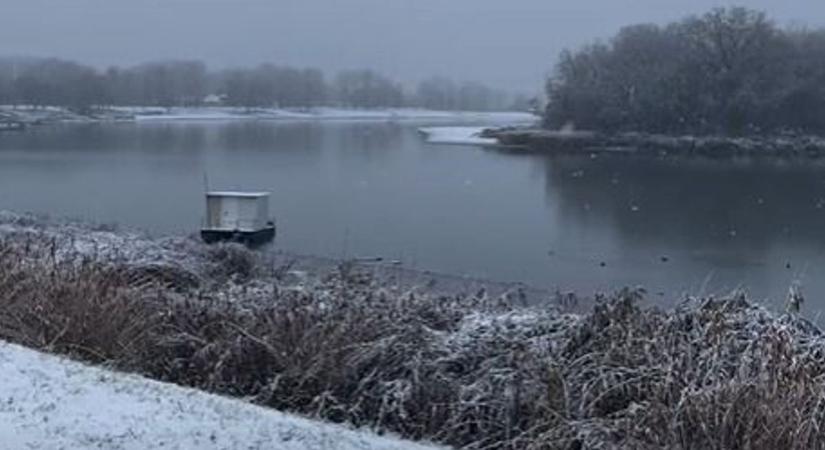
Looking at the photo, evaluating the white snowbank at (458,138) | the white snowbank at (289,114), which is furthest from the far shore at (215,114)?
the white snowbank at (458,138)

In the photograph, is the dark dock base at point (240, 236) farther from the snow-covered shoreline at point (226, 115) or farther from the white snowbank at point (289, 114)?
the white snowbank at point (289, 114)

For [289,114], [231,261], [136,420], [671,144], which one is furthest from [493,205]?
[289,114]

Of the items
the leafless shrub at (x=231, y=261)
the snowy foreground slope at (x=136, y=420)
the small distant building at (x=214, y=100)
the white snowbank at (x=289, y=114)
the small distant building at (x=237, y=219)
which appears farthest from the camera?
the small distant building at (x=214, y=100)

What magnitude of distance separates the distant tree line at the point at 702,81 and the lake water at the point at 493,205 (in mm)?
8950

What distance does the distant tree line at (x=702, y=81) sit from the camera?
63688 millimetres

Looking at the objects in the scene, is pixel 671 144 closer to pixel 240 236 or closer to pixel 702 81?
pixel 702 81

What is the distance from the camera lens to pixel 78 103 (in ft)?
326

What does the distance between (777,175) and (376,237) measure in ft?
86.9

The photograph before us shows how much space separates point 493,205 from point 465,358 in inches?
1087

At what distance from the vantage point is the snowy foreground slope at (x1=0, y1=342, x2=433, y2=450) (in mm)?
4660

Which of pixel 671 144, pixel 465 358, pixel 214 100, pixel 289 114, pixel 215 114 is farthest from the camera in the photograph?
pixel 214 100

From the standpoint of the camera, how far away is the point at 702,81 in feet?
221

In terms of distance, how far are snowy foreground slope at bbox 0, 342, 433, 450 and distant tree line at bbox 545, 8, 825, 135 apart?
6037 centimetres

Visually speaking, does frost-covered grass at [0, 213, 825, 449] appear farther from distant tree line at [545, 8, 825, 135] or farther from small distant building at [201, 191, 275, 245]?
distant tree line at [545, 8, 825, 135]
